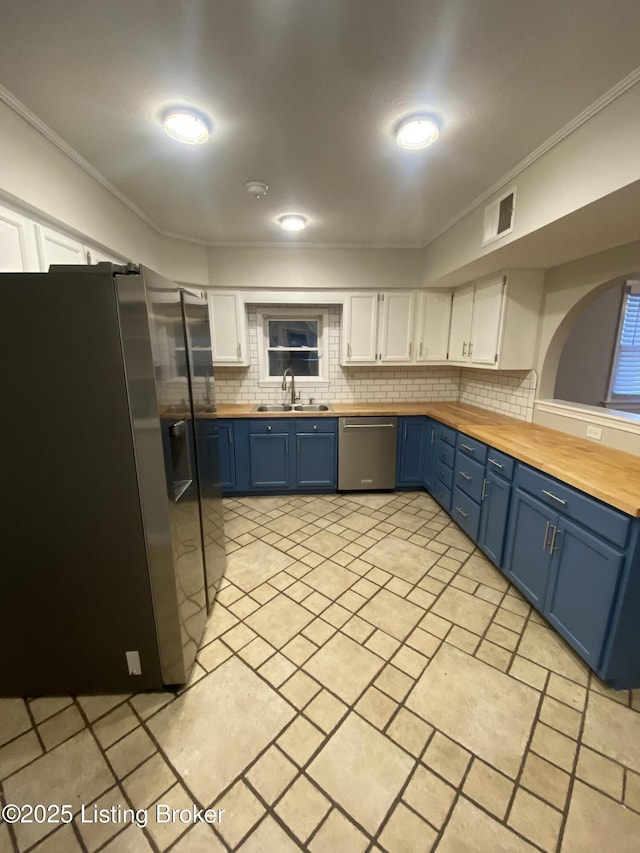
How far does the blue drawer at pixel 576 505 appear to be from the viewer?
145cm

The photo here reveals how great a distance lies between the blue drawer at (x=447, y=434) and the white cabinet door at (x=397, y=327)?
2.92ft

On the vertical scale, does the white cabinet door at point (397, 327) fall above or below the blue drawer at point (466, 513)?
above

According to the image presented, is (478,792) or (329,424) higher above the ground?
(329,424)

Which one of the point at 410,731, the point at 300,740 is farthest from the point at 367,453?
the point at 300,740

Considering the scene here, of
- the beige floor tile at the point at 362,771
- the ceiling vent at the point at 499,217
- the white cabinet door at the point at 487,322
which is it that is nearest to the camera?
the beige floor tile at the point at 362,771

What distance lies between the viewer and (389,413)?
3.43 metres

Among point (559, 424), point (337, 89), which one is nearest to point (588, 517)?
point (559, 424)

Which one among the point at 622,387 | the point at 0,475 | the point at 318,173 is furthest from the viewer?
the point at 622,387

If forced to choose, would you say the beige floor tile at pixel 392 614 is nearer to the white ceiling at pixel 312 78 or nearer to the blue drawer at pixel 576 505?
the blue drawer at pixel 576 505

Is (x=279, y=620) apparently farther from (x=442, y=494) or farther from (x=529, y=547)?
(x=442, y=494)

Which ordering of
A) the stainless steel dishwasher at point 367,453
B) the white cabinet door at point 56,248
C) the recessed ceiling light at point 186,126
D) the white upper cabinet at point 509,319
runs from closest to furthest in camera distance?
the recessed ceiling light at point 186,126, the white cabinet door at point 56,248, the white upper cabinet at point 509,319, the stainless steel dishwasher at point 367,453

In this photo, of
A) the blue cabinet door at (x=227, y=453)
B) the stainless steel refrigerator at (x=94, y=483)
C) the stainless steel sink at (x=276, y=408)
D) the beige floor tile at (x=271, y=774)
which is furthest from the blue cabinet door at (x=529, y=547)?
the blue cabinet door at (x=227, y=453)

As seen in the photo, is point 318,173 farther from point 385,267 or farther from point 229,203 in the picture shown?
point 385,267

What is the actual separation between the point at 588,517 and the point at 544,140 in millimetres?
1881
